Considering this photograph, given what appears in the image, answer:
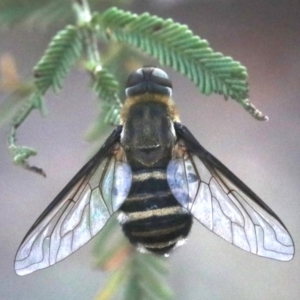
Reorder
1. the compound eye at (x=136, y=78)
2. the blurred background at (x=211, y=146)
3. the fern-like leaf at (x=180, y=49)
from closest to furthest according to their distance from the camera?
the fern-like leaf at (x=180, y=49)
the compound eye at (x=136, y=78)
the blurred background at (x=211, y=146)

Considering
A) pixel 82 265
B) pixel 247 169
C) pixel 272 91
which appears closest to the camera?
pixel 82 265

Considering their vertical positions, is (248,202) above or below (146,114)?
below

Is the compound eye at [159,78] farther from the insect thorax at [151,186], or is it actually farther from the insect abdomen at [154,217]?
the insect abdomen at [154,217]

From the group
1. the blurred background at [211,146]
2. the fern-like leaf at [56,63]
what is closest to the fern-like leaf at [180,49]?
the fern-like leaf at [56,63]

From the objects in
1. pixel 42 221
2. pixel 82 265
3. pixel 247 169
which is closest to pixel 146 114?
pixel 42 221

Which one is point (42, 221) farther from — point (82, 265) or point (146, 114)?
point (82, 265)

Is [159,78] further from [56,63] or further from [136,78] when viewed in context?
[56,63]
